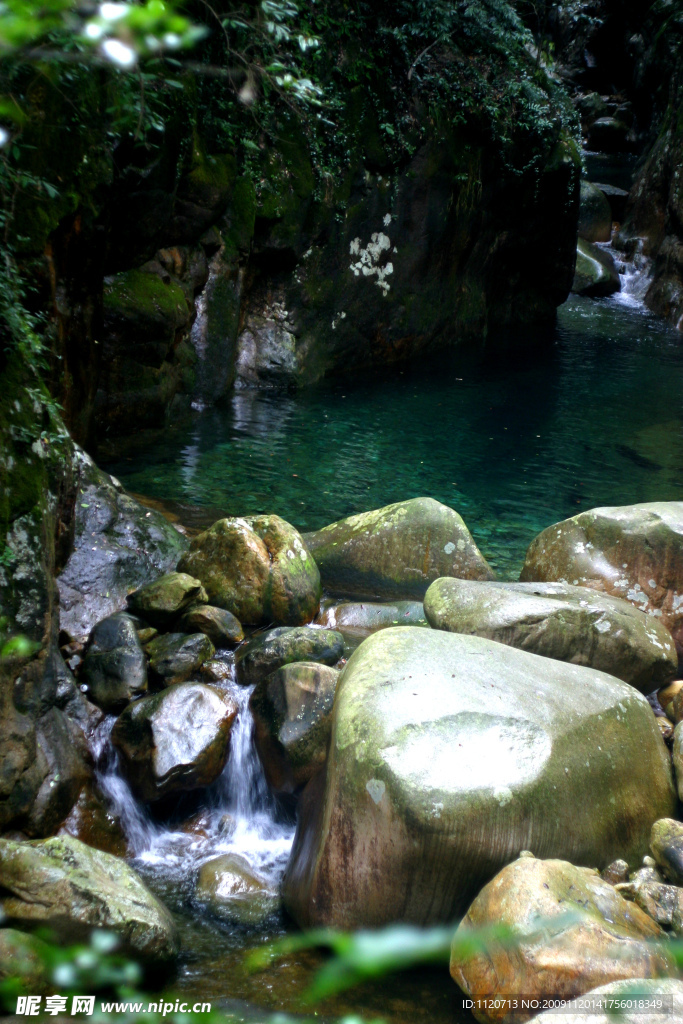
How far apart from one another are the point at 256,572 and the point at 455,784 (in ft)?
7.66

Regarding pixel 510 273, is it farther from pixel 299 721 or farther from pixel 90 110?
pixel 299 721

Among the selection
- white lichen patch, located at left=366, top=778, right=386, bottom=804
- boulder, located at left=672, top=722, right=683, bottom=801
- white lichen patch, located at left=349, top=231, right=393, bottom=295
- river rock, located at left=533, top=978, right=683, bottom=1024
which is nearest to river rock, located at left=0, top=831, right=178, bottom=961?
white lichen patch, located at left=366, top=778, right=386, bottom=804

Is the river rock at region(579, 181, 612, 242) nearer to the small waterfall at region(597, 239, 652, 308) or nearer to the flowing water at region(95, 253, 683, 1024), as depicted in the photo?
the small waterfall at region(597, 239, 652, 308)

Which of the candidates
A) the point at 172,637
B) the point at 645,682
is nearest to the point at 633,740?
the point at 645,682

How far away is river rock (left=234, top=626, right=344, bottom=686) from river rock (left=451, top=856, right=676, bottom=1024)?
1.80m

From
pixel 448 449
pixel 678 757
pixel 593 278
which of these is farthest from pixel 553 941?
pixel 593 278

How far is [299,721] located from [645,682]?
1.96 m

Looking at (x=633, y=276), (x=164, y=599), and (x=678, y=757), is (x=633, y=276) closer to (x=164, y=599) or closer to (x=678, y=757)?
(x=164, y=599)

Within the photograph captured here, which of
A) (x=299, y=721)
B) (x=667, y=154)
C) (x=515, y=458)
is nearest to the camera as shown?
(x=299, y=721)

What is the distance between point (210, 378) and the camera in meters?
9.43

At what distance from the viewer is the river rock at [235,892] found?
3.20 meters

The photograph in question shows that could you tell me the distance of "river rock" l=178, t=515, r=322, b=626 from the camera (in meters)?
4.86

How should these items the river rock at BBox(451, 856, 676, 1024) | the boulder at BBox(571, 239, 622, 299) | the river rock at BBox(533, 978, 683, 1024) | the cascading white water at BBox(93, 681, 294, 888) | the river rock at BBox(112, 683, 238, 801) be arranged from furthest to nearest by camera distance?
the boulder at BBox(571, 239, 622, 299) → the river rock at BBox(112, 683, 238, 801) → the cascading white water at BBox(93, 681, 294, 888) → the river rock at BBox(451, 856, 676, 1024) → the river rock at BBox(533, 978, 683, 1024)

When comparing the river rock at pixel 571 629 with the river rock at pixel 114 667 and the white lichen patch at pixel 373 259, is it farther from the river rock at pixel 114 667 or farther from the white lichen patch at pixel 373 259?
the white lichen patch at pixel 373 259
